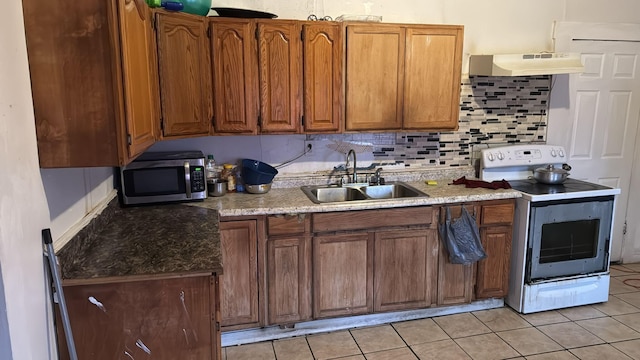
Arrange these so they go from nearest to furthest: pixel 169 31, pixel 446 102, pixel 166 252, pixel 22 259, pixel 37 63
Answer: pixel 22 259, pixel 37 63, pixel 166 252, pixel 169 31, pixel 446 102

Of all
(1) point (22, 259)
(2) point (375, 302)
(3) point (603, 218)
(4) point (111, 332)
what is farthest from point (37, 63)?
(3) point (603, 218)

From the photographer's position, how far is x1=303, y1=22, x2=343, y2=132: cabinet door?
3.02 metres

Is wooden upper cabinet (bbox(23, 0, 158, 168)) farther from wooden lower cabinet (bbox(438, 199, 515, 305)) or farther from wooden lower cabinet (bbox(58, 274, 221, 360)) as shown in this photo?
wooden lower cabinet (bbox(438, 199, 515, 305))

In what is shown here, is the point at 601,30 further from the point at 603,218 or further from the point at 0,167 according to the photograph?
the point at 0,167

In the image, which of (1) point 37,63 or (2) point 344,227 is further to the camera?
(2) point 344,227

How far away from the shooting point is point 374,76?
316 cm

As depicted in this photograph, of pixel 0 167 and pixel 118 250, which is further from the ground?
pixel 0 167

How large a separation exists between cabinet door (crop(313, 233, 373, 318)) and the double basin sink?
1.37 ft

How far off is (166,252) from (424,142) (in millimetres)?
2218

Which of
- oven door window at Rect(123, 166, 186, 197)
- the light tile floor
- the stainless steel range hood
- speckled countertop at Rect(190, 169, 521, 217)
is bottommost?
the light tile floor

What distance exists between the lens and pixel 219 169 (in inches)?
131

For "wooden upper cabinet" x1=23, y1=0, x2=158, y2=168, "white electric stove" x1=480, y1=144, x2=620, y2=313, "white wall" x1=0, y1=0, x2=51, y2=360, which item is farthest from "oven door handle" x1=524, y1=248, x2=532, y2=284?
"white wall" x1=0, y1=0, x2=51, y2=360

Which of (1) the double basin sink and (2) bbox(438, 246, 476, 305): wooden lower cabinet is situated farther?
(1) the double basin sink

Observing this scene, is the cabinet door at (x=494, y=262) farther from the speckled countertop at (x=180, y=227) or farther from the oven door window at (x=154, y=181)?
the oven door window at (x=154, y=181)
